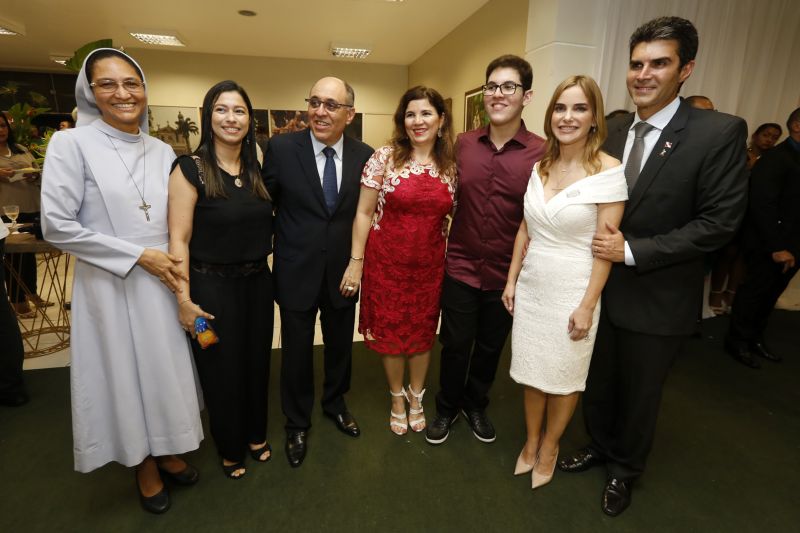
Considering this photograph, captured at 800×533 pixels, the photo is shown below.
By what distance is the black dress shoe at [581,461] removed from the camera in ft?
7.09

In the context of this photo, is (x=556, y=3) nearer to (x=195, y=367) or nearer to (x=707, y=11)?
(x=707, y=11)

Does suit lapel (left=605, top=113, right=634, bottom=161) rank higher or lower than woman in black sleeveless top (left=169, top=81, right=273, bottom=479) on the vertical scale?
higher

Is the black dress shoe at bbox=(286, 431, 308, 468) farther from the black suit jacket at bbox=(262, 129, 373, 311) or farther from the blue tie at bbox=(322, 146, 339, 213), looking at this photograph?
the blue tie at bbox=(322, 146, 339, 213)

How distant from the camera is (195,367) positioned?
191 centimetres

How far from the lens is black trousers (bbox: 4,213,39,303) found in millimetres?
3886

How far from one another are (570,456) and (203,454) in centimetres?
195

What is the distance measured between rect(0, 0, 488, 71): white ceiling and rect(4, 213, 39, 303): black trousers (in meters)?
3.52

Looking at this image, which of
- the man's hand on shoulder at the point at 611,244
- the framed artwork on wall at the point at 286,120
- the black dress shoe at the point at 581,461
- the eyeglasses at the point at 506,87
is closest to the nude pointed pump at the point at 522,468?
the black dress shoe at the point at 581,461

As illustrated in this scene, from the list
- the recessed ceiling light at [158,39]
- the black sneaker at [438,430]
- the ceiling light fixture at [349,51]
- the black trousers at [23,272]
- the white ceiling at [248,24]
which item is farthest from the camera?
the ceiling light fixture at [349,51]

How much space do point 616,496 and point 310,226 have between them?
1.93 m

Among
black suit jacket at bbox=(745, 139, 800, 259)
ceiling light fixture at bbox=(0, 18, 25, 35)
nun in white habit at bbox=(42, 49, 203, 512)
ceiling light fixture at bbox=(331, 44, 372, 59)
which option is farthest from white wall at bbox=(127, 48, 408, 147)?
nun in white habit at bbox=(42, 49, 203, 512)

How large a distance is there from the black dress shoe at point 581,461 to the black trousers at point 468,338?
539mm

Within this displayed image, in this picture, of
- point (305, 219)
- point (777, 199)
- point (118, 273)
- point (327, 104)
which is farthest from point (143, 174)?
point (777, 199)

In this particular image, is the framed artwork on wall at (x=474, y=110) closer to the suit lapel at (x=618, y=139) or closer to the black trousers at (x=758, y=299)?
the black trousers at (x=758, y=299)
